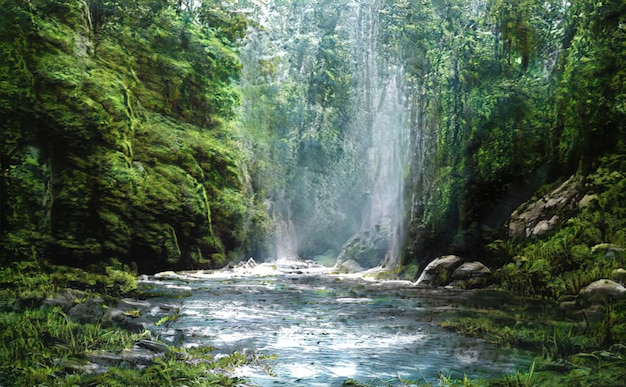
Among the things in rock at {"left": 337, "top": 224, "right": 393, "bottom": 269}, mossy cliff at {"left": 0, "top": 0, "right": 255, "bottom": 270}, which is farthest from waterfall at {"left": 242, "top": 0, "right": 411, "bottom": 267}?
rock at {"left": 337, "top": 224, "right": 393, "bottom": 269}

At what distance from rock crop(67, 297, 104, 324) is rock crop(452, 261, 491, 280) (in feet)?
Result: 8.78

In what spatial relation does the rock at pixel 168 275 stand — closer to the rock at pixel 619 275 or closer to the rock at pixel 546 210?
the rock at pixel 546 210

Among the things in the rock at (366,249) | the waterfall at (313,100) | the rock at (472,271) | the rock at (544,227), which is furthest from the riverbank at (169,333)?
the rock at (366,249)

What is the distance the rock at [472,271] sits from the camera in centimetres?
419

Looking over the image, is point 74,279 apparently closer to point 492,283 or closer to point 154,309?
point 154,309

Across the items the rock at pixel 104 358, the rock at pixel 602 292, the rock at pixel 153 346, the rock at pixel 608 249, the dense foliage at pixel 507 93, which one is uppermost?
the dense foliage at pixel 507 93

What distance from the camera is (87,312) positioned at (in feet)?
12.6

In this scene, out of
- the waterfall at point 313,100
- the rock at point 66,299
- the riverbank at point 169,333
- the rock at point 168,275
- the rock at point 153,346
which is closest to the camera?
the riverbank at point 169,333

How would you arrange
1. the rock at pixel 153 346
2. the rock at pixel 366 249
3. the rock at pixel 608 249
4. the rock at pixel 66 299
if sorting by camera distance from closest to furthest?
the rock at pixel 608 249 → the rock at pixel 153 346 → the rock at pixel 66 299 → the rock at pixel 366 249

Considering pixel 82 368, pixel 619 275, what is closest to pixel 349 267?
pixel 619 275

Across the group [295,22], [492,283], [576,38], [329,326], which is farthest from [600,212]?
[295,22]

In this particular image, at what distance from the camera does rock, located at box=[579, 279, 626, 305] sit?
3369 mm

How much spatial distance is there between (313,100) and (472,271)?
186 centimetres

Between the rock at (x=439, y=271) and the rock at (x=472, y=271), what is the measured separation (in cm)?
8
